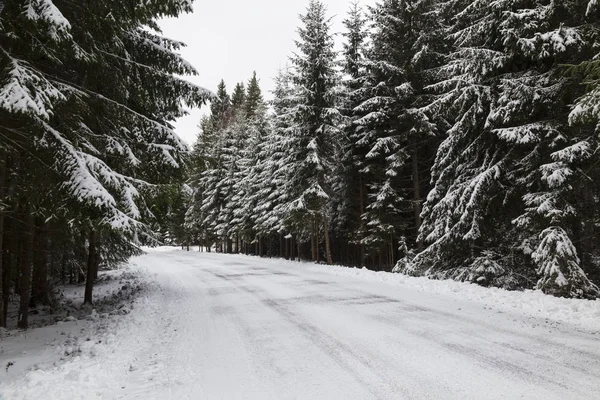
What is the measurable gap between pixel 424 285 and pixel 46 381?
10283mm

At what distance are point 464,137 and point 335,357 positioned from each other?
1087 centimetres

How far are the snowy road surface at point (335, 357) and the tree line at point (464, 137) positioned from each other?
3691mm

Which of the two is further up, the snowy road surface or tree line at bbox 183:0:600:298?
tree line at bbox 183:0:600:298

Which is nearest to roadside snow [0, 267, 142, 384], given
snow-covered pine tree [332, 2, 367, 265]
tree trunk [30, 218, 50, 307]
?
tree trunk [30, 218, 50, 307]

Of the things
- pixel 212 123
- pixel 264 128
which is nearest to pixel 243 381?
pixel 264 128

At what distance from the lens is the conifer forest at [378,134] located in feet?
22.0

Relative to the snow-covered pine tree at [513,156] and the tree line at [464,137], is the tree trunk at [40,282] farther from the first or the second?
the snow-covered pine tree at [513,156]

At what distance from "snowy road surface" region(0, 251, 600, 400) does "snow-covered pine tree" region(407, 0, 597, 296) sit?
10.8ft

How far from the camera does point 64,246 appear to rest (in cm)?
1144

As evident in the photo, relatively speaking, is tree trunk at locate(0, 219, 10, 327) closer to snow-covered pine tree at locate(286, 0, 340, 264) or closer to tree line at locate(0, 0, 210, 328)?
tree line at locate(0, 0, 210, 328)

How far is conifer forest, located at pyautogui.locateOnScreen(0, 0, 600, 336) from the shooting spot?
6715 millimetres

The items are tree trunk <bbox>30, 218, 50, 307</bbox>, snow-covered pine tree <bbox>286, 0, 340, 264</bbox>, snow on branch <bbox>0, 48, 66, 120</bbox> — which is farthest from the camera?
snow-covered pine tree <bbox>286, 0, 340, 264</bbox>

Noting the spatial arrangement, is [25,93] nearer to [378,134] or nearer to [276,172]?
[378,134]

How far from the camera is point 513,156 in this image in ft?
39.4
